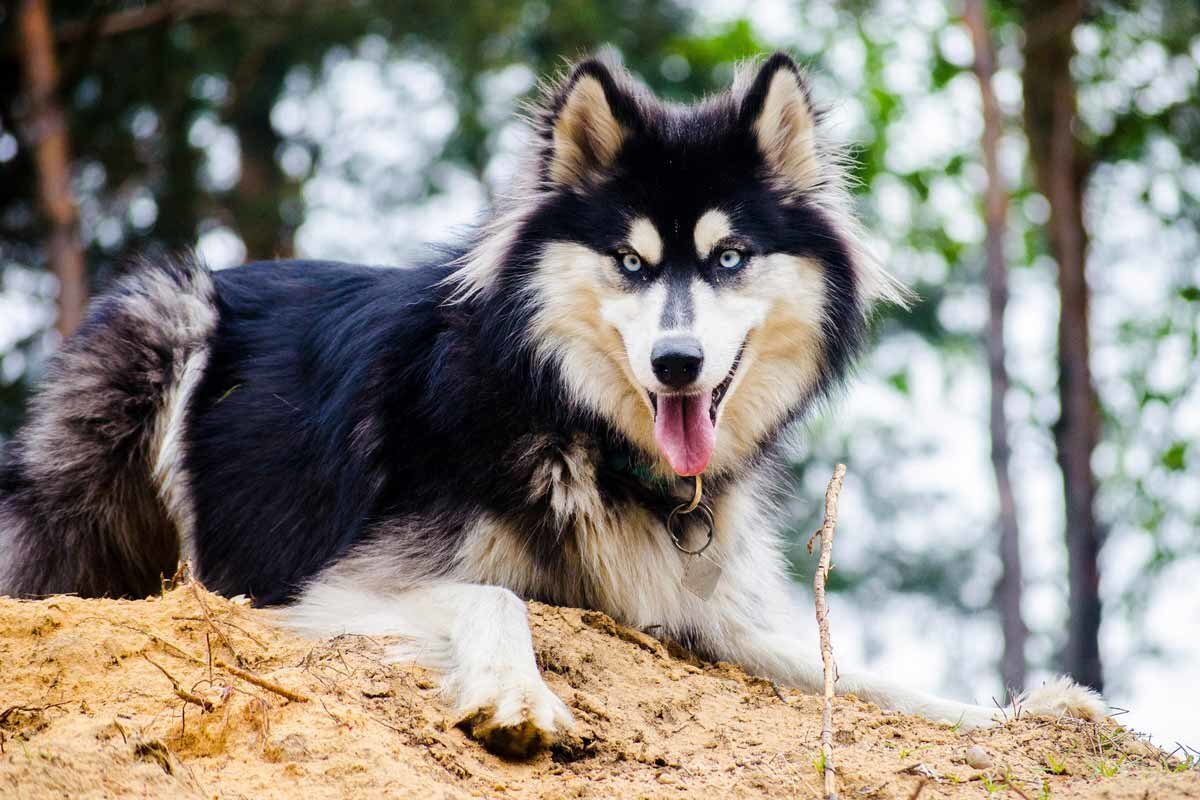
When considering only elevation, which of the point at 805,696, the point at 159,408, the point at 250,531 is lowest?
the point at 805,696

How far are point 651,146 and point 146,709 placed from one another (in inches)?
101

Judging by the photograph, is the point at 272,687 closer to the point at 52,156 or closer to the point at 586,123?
the point at 586,123

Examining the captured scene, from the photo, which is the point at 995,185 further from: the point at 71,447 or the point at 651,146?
the point at 71,447

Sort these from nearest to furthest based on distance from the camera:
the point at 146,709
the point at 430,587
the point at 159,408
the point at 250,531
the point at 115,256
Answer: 1. the point at 146,709
2. the point at 430,587
3. the point at 250,531
4. the point at 159,408
5. the point at 115,256

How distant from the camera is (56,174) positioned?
39.7 feet

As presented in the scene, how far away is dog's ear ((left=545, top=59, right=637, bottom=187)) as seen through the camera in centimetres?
461

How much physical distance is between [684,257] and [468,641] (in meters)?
1.57

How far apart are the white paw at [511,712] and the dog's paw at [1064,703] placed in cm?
170

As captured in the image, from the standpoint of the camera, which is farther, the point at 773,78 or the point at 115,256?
the point at 115,256

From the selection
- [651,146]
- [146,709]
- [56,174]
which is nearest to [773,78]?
[651,146]

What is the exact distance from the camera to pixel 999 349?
38.6 ft

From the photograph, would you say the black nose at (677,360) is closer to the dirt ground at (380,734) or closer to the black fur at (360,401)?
the black fur at (360,401)

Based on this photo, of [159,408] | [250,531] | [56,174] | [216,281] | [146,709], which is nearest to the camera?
[146,709]

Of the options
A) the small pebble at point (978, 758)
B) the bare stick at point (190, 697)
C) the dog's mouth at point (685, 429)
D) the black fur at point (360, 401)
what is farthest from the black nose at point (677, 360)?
the bare stick at point (190, 697)
